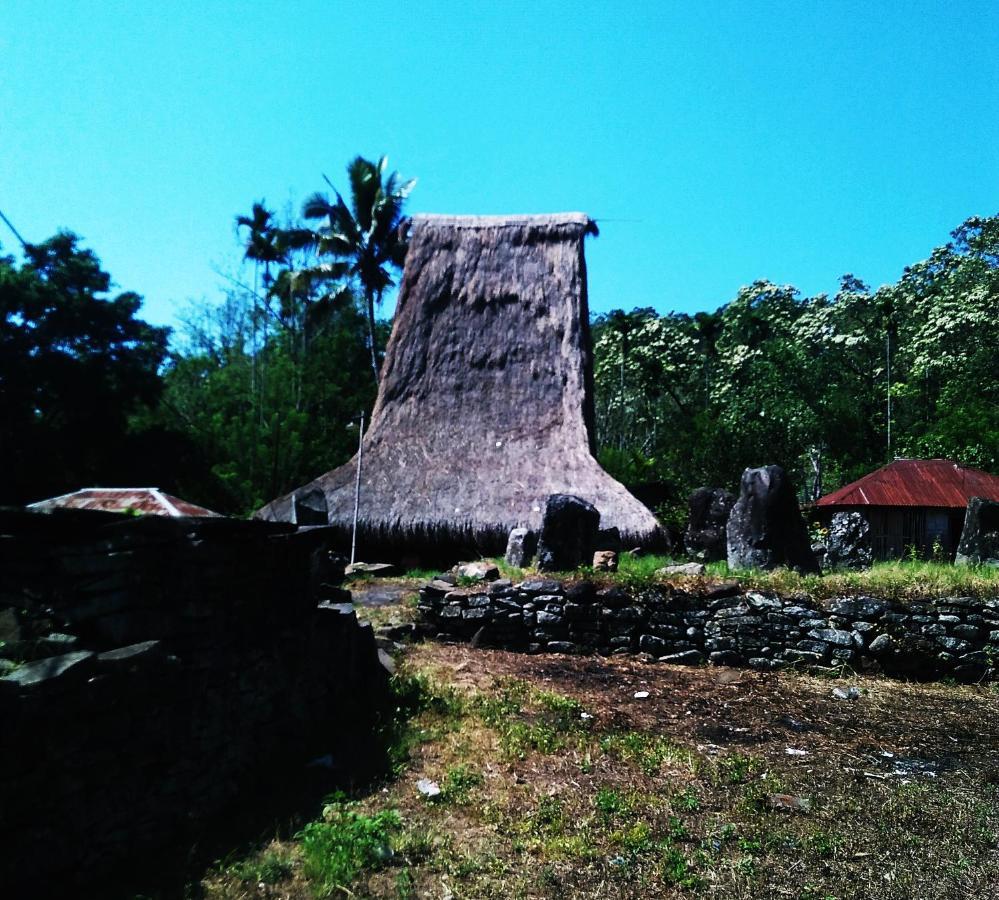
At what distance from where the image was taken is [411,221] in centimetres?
1705

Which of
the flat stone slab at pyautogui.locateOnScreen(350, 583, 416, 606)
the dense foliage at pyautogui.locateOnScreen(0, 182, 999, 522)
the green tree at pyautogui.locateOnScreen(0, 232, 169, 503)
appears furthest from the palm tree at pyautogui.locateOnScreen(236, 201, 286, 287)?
the flat stone slab at pyautogui.locateOnScreen(350, 583, 416, 606)

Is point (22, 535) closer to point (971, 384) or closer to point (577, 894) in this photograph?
point (577, 894)

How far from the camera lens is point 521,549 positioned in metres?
9.47

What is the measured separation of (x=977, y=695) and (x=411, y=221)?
1342 cm

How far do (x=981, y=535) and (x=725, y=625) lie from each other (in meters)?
3.30

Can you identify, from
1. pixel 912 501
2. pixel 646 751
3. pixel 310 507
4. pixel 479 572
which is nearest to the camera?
pixel 646 751

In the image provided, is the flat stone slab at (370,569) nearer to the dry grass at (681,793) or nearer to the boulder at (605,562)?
the boulder at (605,562)

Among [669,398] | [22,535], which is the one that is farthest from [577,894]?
[669,398]

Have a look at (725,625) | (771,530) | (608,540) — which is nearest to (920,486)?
(608,540)

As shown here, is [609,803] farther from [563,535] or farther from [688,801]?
[563,535]

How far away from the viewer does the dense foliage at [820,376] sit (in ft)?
69.1

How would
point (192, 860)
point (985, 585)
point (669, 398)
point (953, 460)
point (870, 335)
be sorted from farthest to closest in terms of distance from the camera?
point (669, 398)
point (870, 335)
point (953, 460)
point (985, 585)
point (192, 860)

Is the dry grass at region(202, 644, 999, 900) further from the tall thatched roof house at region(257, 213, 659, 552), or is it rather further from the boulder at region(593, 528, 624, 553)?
the tall thatched roof house at region(257, 213, 659, 552)

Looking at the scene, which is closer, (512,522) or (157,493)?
(157,493)
